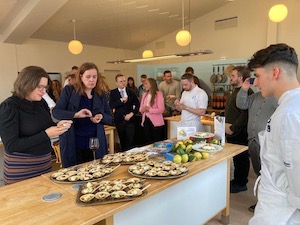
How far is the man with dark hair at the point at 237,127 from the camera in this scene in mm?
2705

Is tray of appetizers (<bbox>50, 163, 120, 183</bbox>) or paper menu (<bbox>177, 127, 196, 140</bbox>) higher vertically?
paper menu (<bbox>177, 127, 196, 140</bbox>)

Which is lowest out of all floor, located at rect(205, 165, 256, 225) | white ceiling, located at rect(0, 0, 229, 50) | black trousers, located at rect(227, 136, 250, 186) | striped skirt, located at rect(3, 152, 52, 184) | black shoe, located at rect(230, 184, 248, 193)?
floor, located at rect(205, 165, 256, 225)

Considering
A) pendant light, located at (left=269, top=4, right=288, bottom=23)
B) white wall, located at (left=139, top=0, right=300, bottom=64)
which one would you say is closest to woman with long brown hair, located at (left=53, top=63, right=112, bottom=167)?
pendant light, located at (left=269, top=4, right=288, bottom=23)

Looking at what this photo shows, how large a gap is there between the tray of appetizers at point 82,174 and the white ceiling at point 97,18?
11.8ft

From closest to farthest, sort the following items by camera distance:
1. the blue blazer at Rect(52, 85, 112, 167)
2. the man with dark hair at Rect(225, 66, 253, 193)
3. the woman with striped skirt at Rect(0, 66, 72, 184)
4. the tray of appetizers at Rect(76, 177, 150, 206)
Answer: the tray of appetizers at Rect(76, 177, 150, 206), the woman with striped skirt at Rect(0, 66, 72, 184), the blue blazer at Rect(52, 85, 112, 167), the man with dark hair at Rect(225, 66, 253, 193)

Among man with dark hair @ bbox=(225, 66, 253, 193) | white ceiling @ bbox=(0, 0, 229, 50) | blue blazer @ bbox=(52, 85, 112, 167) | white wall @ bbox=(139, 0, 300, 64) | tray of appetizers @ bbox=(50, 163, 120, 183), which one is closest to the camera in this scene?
tray of appetizers @ bbox=(50, 163, 120, 183)

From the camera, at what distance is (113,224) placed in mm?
1271

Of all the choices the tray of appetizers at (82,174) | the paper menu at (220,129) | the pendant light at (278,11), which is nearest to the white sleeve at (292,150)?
the tray of appetizers at (82,174)

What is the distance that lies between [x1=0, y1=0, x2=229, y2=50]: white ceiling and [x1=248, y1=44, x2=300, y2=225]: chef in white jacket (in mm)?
4084

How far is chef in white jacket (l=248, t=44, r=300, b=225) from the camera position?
926 millimetres

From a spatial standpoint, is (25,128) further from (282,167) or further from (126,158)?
(282,167)

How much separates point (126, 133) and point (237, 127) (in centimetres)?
181

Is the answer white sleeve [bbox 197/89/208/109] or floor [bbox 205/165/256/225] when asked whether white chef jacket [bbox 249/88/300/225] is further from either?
white sleeve [bbox 197/89/208/109]

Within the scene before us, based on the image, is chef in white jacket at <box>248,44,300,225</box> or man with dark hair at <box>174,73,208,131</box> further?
man with dark hair at <box>174,73,208,131</box>
